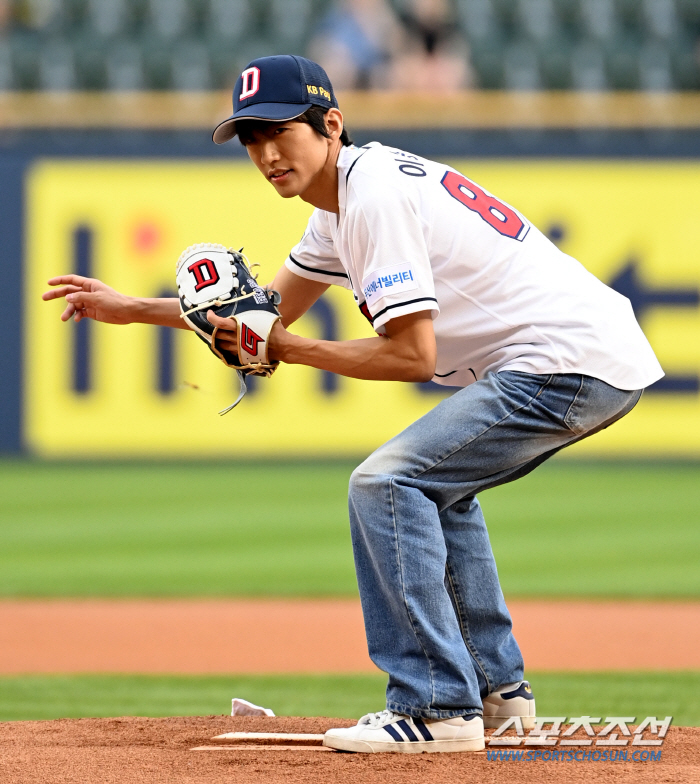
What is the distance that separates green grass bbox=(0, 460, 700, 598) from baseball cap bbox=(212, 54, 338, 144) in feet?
14.4

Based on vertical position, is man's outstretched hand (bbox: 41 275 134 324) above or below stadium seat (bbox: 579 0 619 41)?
below

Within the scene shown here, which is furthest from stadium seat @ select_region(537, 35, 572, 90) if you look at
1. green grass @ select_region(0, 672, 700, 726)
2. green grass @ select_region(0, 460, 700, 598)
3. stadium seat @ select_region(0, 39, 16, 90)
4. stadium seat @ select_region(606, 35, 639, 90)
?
green grass @ select_region(0, 672, 700, 726)

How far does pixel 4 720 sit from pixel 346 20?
12031 millimetres

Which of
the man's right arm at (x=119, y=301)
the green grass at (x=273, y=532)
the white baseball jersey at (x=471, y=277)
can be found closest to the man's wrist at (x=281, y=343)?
the white baseball jersey at (x=471, y=277)

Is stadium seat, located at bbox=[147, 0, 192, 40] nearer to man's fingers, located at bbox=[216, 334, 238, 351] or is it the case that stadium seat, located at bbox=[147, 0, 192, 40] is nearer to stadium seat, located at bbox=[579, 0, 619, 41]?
stadium seat, located at bbox=[579, 0, 619, 41]

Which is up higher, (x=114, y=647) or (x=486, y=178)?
(x=486, y=178)

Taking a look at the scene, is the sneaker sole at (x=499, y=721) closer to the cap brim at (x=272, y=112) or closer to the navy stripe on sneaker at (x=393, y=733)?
the navy stripe on sneaker at (x=393, y=733)

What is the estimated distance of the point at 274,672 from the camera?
18.6 ft

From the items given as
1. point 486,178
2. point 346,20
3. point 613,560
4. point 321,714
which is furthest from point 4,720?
point 346,20

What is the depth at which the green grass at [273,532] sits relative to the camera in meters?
7.97

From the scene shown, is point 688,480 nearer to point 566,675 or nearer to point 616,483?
point 616,483

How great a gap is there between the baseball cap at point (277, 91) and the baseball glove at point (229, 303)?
0.42m

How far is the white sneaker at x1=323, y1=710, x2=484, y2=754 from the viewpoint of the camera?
3.69m

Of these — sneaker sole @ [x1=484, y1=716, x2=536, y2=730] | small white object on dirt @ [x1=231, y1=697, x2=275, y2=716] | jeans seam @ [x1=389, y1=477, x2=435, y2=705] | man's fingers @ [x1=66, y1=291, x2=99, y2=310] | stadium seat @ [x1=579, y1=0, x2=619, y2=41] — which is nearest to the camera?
jeans seam @ [x1=389, y1=477, x2=435, y2=705]
